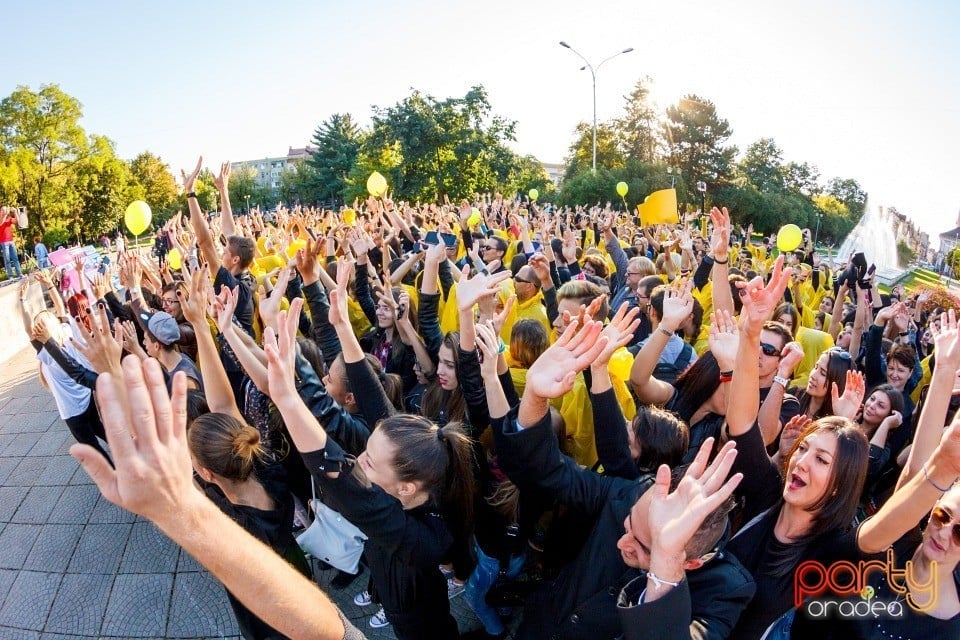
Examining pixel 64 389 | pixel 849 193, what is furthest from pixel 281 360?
pixel 849 193

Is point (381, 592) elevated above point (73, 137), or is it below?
below

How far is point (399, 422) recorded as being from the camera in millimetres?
2246

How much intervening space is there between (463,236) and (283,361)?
6388 millimetres

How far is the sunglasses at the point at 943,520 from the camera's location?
5.78 feet

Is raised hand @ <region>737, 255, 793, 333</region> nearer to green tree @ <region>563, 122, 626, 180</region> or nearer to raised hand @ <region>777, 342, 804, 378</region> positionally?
raised hand @ <region>777, 342, 804, 378</region>

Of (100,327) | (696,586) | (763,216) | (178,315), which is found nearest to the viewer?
(696,586)

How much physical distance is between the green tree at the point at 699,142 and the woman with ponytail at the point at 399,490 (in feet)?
138

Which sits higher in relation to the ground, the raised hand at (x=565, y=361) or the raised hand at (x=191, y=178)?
the raised hand at (x=191, y=178)

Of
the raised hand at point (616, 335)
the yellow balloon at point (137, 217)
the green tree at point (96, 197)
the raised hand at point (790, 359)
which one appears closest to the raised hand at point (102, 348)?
the raised hand at point (616, 335)

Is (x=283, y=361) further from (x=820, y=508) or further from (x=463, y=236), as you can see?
(x=463, y=236)

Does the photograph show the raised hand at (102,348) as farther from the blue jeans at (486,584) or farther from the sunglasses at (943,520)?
the sunglasses at (943,520)

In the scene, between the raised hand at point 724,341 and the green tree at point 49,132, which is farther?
the green tree at point 49,132

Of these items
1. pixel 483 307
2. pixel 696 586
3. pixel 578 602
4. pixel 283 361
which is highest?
pixel 283 361

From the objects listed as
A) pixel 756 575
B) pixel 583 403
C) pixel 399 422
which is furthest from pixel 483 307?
pixel 756 575
